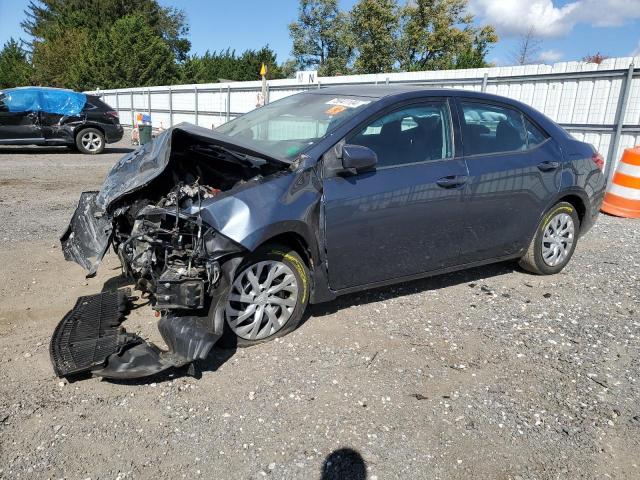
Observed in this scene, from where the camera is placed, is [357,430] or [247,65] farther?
[247,65]

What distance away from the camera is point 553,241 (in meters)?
5.35

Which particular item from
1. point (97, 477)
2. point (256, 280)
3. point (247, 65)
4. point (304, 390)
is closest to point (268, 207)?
point (256, 280)

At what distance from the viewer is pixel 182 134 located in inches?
141

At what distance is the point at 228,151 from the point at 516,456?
8.60 ft

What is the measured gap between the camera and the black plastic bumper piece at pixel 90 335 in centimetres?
322

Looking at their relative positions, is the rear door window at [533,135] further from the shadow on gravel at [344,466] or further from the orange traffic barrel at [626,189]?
the orange traffic barrel at [626,189]

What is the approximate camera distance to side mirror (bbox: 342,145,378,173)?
3699 millimetres

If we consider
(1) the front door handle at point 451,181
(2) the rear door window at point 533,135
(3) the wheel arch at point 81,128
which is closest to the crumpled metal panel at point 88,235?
(1) the front door handle at point 451,181

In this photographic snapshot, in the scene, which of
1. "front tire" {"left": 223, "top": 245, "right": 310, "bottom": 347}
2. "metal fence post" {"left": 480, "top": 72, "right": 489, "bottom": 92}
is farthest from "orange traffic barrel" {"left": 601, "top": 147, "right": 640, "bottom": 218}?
"front tire" {"left": 223, "top": 245, "right": 310, "bottom": 347}

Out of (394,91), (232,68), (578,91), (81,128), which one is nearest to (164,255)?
(394,91)

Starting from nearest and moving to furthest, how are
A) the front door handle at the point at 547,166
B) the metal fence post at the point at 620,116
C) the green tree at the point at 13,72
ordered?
1. the front door handle at the point at 547,166
2. the metal fence post at the point at 620,116
3. the green tree at the point at 13,72

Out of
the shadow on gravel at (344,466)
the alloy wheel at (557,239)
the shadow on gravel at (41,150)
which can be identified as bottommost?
the shadow on gravel at (344,466)

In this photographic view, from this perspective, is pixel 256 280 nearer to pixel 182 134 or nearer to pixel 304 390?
pixel 304 390

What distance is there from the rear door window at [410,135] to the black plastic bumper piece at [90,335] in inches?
84.2
